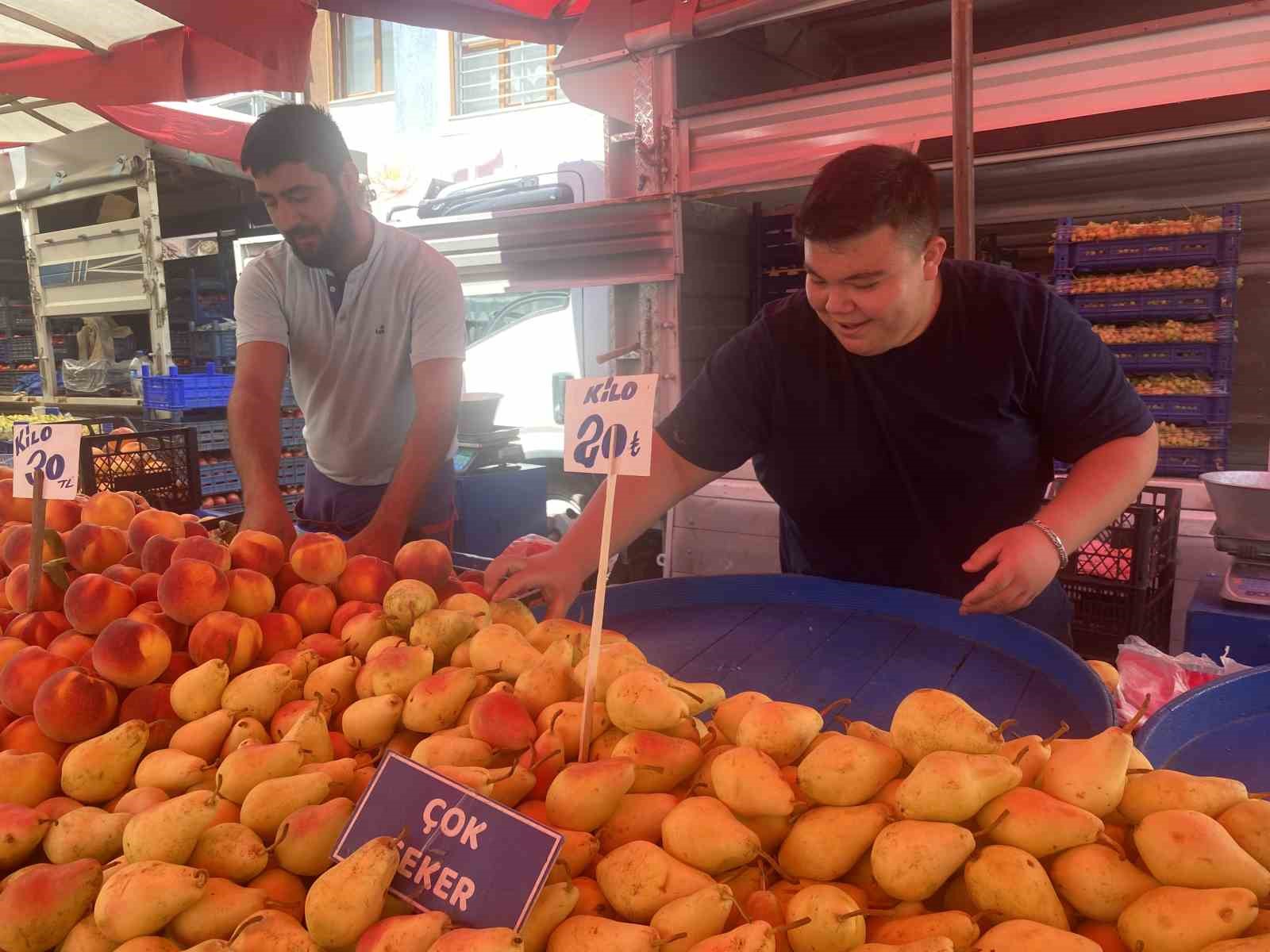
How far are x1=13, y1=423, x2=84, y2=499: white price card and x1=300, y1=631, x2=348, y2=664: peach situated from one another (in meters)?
0.50

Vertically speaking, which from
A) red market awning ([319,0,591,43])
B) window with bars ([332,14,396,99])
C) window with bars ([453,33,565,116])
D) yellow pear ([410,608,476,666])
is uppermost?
Answer: window with bars ([332,14,396,99])

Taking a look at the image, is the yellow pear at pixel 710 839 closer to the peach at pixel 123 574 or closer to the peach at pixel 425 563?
the peach at pixel 425 563

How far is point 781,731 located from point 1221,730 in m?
0.68

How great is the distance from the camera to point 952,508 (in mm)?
1685

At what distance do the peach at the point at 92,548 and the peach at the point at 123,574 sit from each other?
0.11m

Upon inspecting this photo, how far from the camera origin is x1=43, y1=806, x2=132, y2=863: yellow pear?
84cm

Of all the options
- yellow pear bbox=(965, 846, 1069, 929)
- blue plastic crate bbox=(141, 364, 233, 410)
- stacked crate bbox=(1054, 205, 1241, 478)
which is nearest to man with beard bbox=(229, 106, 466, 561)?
yellow pear bbox=(965, 846, 1069, 929)

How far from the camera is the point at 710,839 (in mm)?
722

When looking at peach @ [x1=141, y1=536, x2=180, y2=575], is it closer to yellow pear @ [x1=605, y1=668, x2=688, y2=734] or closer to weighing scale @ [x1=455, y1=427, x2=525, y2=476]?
yellow pear @ [x1=605, y1=668, x2=688, y2=734]

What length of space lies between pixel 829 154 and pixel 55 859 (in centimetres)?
366

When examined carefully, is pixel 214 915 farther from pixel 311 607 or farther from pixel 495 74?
pixel 495 74

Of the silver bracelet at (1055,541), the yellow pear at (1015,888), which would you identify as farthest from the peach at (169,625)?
the silver bracelet at (1055,541)

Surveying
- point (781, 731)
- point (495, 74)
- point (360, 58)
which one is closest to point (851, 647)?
point (781, 731)

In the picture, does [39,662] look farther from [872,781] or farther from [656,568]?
[656,568]
